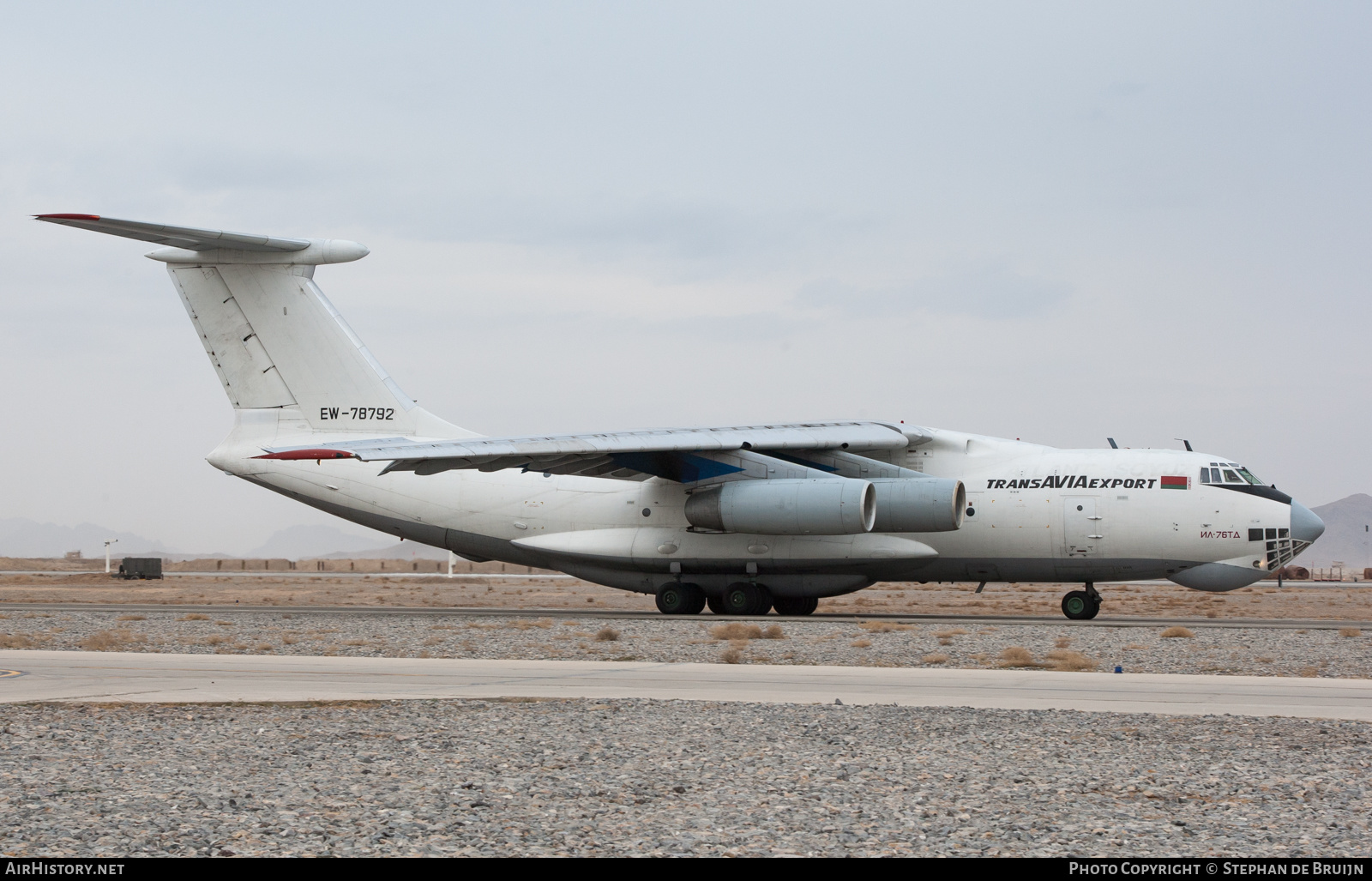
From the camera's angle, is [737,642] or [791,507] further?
[791,507]

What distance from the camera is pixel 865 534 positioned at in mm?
22844

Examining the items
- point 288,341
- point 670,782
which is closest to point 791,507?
point 288,341

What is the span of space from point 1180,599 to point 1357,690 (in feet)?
91.4

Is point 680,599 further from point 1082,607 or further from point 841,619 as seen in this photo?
point 1082,607

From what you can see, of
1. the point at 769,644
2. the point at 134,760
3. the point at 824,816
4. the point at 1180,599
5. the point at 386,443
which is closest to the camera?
the point at 824,816

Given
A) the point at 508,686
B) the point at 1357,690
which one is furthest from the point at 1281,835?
the point at 508,686

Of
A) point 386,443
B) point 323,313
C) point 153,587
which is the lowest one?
point 153,587

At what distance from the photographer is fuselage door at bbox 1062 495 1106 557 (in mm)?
21844

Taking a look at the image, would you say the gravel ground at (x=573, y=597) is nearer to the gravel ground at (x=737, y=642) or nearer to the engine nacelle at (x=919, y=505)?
the engine nacelle at (x=919, y=505)

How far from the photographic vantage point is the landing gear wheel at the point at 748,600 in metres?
23.8

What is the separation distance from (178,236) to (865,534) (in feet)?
43.8

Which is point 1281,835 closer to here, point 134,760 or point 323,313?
point 134,760

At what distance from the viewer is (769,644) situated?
16.9 meters

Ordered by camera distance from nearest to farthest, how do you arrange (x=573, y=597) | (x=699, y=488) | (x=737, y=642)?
1. (x=737, y=642)
2. (x=699, y=488)
3. (x=573, y=597)
